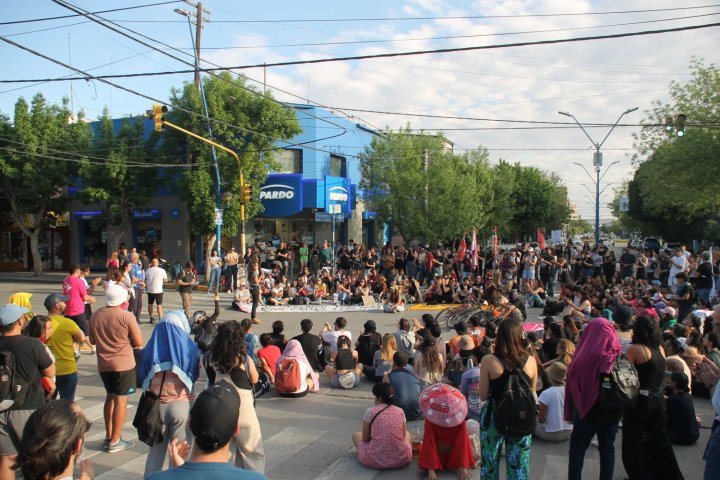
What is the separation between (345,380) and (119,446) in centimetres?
364

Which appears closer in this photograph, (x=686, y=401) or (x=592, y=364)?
(x=592, y=364)

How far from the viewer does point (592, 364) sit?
4551 mm

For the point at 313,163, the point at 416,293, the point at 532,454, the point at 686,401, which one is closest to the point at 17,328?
the point at 532,454

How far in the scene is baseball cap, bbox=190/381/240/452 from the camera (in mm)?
2580

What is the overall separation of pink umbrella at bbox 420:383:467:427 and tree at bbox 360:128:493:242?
1094 inches

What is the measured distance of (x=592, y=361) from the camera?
455 centimetres

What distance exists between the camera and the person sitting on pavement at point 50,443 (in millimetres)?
2438

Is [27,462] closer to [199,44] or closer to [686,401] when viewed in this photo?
[686,401]

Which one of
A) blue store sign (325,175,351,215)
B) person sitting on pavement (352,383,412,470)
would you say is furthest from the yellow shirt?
blue store sign (325,175,351,215)

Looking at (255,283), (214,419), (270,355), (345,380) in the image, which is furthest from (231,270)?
(214,419)

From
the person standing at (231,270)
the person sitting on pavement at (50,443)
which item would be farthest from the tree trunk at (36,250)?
the person sitting on pavement at (50,443)

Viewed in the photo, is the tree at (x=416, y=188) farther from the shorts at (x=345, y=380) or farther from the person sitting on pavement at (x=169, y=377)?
the person sitting on pavement at (x=169, y=377)

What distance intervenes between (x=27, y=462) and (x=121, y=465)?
3.78m

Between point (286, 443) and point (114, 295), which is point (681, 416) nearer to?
point (286, 443)
